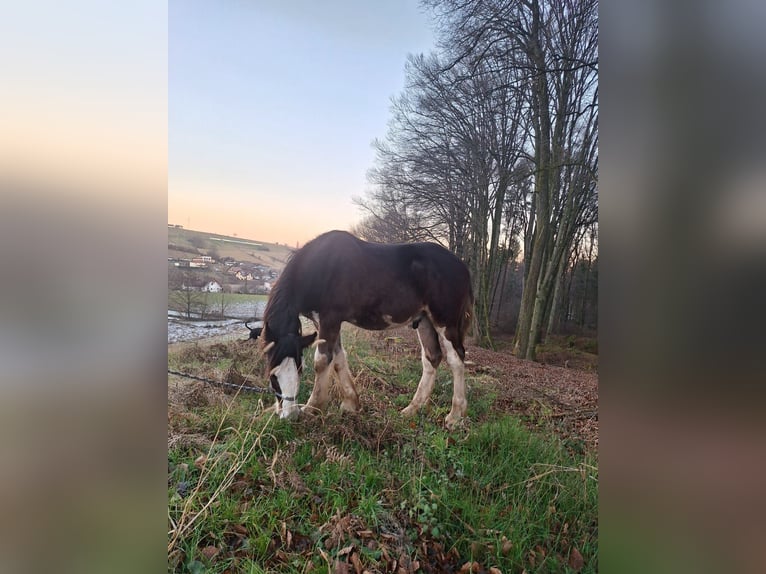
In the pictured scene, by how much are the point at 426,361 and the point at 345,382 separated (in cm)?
42

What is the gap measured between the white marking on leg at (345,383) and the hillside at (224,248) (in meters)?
0.54

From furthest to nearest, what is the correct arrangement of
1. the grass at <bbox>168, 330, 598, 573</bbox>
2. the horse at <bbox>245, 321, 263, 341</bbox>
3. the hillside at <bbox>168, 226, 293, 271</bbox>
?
1. the horse at <bbox>245, 321, 263, 341</bbox>
2. the hillside at <bbox>168, 226, 293, 271</bbox>
3. the grass at <bbox>168, 330, 598, 573</bbox>

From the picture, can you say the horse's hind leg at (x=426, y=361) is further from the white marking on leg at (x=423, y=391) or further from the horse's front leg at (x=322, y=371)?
the horse's front leg at (x=322, y=371)

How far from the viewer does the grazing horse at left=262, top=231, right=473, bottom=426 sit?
1668 millimetres

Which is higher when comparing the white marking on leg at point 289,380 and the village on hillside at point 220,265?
the village on hillside at point 220,265

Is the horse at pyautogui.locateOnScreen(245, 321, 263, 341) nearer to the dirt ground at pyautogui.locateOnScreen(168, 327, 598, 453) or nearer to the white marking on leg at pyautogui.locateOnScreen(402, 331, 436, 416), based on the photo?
the dirt ground at pyautogui.locateOnScreen(168, 327, 598, 453)

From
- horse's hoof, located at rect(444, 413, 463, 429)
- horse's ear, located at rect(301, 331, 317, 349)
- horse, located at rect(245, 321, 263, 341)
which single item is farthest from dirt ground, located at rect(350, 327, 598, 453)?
horse, located at rect(245, 321, 263, 341)

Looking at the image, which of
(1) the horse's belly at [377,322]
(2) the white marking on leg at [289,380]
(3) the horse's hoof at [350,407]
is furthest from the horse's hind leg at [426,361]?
(2) the white marking on leg at [289,380]

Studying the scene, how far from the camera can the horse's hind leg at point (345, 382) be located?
5.48 ft

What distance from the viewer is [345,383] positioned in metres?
1.71

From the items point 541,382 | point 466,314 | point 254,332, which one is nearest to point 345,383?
point 254,332
